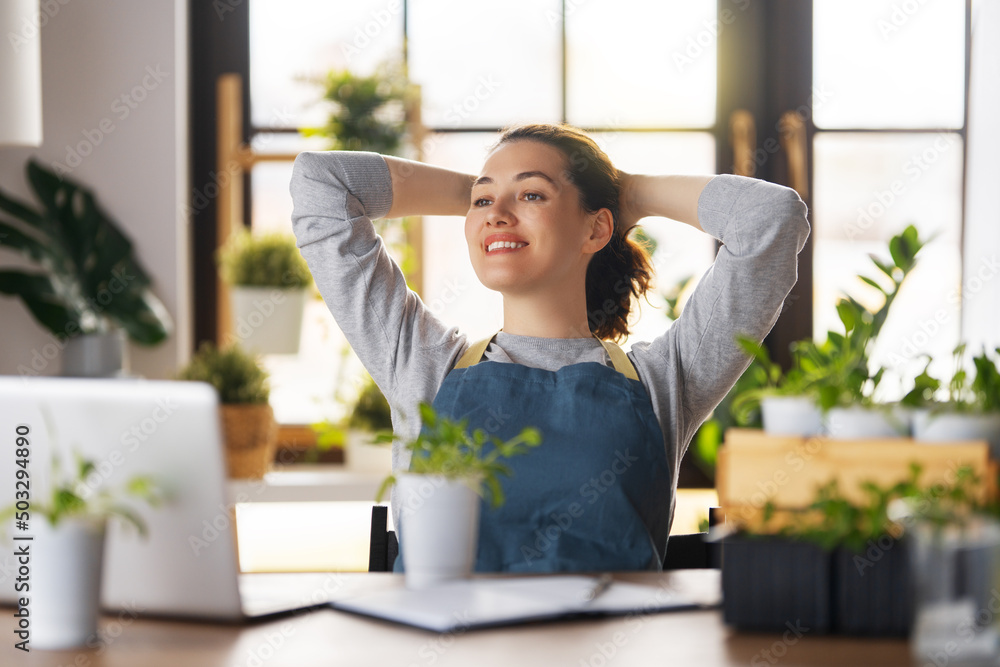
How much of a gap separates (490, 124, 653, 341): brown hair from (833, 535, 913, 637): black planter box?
3.06 ft

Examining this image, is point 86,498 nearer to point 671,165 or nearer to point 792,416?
point 792,416

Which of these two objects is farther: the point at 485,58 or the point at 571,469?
the point at 485,58

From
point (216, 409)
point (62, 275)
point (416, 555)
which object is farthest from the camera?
point (62, 275)

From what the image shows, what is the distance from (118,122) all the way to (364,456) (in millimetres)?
1412

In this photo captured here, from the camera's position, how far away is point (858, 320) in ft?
3.27

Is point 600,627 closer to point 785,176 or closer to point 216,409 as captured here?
point 216,409

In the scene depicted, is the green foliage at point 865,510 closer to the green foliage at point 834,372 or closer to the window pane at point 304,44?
the green foliage at point 834,372

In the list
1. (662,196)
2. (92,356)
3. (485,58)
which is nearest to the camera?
(662,196)

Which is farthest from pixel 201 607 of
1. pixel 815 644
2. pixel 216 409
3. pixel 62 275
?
pixel 62 275

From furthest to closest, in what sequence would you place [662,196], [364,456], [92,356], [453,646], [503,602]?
[364,456] < [92,356] < [662,196] < [503,602] < [453,646]

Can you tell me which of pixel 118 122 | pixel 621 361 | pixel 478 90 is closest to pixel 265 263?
pixel 118 122

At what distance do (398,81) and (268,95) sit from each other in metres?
0.60

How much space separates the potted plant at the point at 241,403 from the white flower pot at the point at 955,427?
2329mm

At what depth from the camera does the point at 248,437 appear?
293 cm
